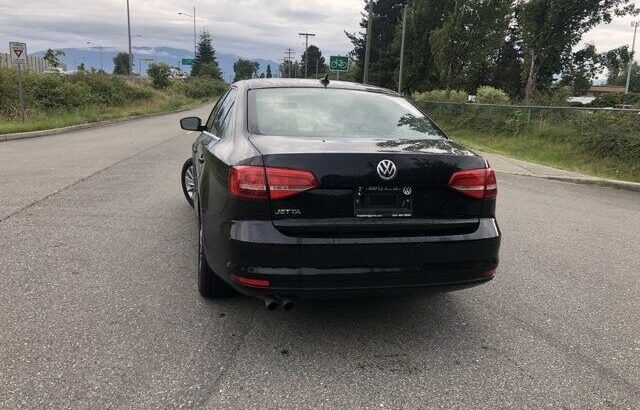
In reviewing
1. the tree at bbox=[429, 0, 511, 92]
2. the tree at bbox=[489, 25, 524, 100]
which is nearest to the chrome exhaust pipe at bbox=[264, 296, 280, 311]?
the tree at bbox=[429, 0, 511, 92]

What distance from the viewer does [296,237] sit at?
307 centimetres

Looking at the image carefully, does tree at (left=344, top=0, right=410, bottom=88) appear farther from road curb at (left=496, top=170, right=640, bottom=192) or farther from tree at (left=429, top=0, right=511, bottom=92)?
road curb at (left=496, top=170, right=640, bottom=192)

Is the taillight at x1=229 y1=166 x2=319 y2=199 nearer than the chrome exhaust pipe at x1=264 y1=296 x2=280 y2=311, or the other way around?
the taillight at x1=229 y1=166 x2=319 y2=199

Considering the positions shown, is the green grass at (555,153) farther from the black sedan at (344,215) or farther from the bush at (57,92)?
the bush at (57,92)

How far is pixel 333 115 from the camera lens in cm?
394

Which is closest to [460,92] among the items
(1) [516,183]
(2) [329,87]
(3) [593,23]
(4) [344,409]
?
(3) [593,23]

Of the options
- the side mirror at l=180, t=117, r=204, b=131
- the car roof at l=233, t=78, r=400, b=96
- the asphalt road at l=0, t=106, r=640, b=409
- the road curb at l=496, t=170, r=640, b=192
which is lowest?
the road curb at l=496, t=170, r=640, b=192

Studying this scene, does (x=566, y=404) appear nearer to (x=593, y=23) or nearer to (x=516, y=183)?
→ (x=516, y=183)

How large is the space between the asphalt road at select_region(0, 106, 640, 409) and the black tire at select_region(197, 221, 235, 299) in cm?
8

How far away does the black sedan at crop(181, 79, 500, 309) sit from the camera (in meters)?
3.05

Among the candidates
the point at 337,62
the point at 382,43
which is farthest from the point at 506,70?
the point at 337,62

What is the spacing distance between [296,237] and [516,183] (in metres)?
8.57

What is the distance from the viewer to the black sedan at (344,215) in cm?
305

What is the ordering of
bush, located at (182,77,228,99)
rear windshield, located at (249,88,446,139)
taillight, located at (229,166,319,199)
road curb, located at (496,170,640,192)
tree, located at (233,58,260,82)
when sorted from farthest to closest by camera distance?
tree, located at (233,58,260,82), bush, located at (182,77,228,99), road curb, located at (496,170,640,192), rear windshield, located at (249,88,446,139), taillight, located at (229,166,319,199)
